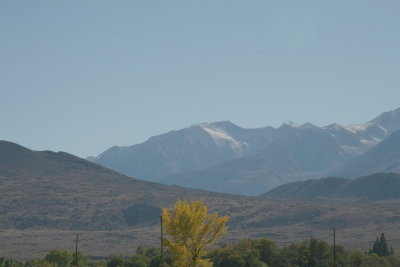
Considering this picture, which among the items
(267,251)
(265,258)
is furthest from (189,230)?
(267,251)

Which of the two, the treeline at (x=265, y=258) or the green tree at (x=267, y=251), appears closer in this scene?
the treeline at (x=265, y=258)

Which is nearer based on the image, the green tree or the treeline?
the treeline

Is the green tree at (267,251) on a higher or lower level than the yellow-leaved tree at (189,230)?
lower

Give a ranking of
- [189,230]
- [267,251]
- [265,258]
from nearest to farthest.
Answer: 1. [189,230]
2. [265,258]
3. [267,251]

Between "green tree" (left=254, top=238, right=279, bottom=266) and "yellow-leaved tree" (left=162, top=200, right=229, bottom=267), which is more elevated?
"yellow-leaved tree" (left=162, top=200, right=229, bottom=267)

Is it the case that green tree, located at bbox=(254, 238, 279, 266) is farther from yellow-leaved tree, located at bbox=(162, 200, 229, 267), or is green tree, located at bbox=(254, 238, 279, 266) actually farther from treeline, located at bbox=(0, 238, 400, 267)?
yellow-leaved tree, located at bbox=(162, 200, 229, 267)

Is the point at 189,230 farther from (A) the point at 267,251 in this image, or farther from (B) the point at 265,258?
(A) the point at 267,251

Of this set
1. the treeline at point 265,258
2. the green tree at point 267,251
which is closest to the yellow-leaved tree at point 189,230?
the treeline at point 265,258

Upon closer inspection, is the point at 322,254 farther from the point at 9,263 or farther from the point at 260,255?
the point at 9,263

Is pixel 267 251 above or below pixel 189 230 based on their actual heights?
below

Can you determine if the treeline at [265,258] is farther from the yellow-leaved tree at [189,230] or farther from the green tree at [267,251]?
the yellow-leaved tree at [189,230]

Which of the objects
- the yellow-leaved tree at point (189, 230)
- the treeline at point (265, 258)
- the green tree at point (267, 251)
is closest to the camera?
the yellow-leaved tree at point (189, 230)

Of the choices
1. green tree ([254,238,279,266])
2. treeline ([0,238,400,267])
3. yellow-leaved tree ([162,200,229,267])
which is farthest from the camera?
green tree ([254,238,279,266])

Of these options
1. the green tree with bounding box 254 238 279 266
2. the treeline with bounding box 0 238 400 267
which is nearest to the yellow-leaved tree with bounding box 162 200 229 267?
the treeline with bounding box 0 238 400 267
